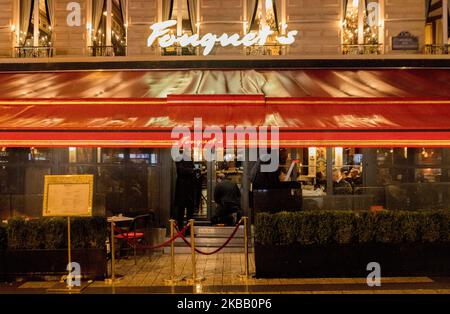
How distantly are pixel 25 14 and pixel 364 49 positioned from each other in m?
8.46

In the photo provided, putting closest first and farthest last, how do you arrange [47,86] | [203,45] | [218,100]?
[218,100] → [47,86] → [203,45]

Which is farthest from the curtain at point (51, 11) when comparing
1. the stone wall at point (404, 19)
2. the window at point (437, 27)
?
the window at point (437, 27)

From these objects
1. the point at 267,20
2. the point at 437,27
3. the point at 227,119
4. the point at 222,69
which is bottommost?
the point at 227,119

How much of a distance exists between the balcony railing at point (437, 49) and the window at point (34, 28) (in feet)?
30.3

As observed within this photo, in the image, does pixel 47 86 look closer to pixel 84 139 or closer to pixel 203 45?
pixel 84 139

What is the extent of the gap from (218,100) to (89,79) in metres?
3.52

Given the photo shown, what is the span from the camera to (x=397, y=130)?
26.1ft

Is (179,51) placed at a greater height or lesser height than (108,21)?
lesser

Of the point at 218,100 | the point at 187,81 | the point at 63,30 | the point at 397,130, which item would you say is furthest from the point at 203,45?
the point at 397,130

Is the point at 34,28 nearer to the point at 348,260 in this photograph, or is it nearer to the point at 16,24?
the point at 16,24

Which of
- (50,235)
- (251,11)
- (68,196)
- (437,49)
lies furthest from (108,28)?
(437,49)

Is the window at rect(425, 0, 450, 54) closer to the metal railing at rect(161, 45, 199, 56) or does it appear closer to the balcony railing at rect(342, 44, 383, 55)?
the balcony railing at rect(342, 44, 383, 55)

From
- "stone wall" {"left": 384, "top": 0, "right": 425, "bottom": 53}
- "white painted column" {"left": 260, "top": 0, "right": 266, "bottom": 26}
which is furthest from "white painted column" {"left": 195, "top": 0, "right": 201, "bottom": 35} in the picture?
"stone wall" {"left": 384, "top": 0, "right": 425, "bottom": 53}

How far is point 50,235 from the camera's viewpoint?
807 cm
